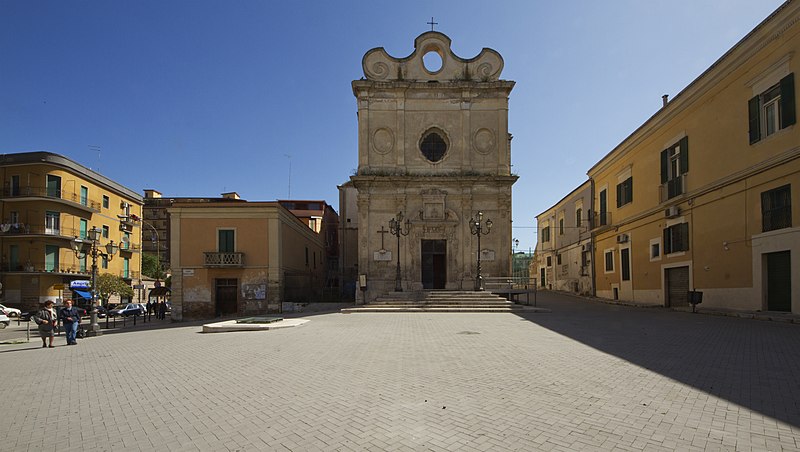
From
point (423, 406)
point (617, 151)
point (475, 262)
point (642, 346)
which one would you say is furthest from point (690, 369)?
point (617, 151)

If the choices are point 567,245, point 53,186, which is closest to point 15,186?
point 53,186

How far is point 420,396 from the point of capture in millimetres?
5844

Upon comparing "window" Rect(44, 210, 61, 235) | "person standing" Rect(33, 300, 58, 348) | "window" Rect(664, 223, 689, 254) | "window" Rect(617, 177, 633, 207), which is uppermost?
"window" Rect(617, 177, 633, 207)

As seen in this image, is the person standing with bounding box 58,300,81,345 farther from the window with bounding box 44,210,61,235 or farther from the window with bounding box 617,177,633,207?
the window with bounding box 44,210,61,235

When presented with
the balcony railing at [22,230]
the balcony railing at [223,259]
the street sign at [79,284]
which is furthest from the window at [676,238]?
the street sign at [79,284]

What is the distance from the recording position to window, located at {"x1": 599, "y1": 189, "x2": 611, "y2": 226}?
30.4 m

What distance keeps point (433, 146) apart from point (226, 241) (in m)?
13.2

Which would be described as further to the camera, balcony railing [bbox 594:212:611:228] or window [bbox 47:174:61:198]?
window [bbox 47:174:61:198]

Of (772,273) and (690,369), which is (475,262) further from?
(690,369)

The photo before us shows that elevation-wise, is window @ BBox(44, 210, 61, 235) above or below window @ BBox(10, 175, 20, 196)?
below

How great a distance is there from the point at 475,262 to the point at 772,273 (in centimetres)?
1403

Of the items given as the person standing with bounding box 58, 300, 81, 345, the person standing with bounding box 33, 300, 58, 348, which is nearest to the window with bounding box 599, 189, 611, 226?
the person standing with bounding box 58, 300, 81, 345

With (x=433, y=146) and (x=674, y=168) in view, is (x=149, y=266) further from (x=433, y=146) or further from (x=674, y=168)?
(x=674, y=168)

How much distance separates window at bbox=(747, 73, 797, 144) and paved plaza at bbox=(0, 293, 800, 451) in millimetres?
7596
